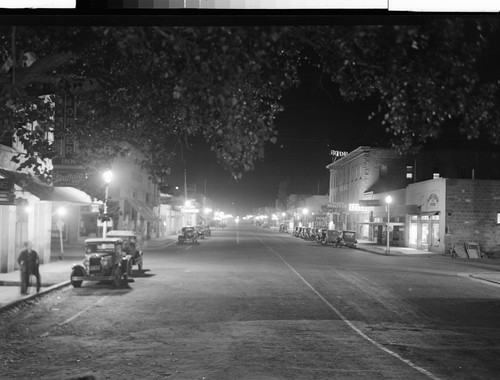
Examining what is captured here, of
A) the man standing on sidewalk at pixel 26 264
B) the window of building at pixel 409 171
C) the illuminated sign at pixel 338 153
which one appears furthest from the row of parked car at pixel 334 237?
the man standing on sidewalk at pixel 26 264

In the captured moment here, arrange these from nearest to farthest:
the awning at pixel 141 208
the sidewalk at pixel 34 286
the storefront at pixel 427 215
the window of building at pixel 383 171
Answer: the sidewalk at pixel 34 286 < the storefront at pixel 427 215 < the awning at pixel 141 208 < the window of building at pixel 383 171

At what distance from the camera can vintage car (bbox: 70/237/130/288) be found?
1730 cm

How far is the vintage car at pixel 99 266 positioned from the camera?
56.7 feet

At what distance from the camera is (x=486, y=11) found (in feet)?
17.1

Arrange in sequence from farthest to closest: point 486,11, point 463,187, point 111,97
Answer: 1. point 463,187
2. point 111,97
3. point 486,11

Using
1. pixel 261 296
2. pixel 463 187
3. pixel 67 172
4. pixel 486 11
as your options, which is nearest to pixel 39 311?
pixel 67 172

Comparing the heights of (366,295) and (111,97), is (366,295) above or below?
below

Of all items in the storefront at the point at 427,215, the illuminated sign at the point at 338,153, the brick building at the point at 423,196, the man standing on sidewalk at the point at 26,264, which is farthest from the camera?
the illuminated sign at the point at 338,153

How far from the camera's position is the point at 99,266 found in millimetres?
17344

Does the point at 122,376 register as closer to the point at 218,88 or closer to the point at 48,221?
the point at 218,88

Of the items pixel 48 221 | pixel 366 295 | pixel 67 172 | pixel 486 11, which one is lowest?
pixel 366 295

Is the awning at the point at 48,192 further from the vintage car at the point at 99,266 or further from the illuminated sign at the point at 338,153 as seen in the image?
the illuminated sign at the point at 338,153

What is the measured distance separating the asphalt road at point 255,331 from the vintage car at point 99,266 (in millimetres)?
434

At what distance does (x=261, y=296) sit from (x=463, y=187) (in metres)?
27.8
